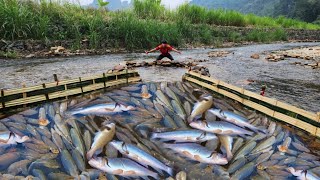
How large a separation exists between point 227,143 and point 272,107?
126cm

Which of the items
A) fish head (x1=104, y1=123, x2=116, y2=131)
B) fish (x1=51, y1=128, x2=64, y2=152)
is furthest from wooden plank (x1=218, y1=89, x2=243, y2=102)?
fish (x1=51, y1=128, x2=64, y2=152)

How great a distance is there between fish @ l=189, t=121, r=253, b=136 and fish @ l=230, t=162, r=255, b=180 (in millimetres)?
769

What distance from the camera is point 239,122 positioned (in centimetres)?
507

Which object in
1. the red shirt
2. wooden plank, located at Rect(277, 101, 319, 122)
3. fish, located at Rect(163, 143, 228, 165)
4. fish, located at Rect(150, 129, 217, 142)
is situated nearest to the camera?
fish, located at Rect(163, 143, 228, 165)

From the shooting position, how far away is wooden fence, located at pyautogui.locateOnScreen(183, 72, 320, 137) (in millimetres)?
4734

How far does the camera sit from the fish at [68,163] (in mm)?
3859

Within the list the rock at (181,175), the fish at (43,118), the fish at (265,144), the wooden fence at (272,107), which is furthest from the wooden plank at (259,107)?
the fish at (43,118)

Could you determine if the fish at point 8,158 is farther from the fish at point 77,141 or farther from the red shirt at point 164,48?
the red shirt at point 164,48

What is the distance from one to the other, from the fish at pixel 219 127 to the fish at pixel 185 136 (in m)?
0.13

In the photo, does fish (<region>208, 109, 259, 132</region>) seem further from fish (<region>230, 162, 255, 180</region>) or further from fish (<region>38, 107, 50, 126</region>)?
fish (<region>38, 107, 50, 126</region>)

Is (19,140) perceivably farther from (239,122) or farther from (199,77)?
(199,77)

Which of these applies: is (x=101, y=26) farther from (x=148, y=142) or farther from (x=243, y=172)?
(x=243, y=172)

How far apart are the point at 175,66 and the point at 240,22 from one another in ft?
57.6

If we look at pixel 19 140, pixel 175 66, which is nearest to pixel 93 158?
pixel 19 140
